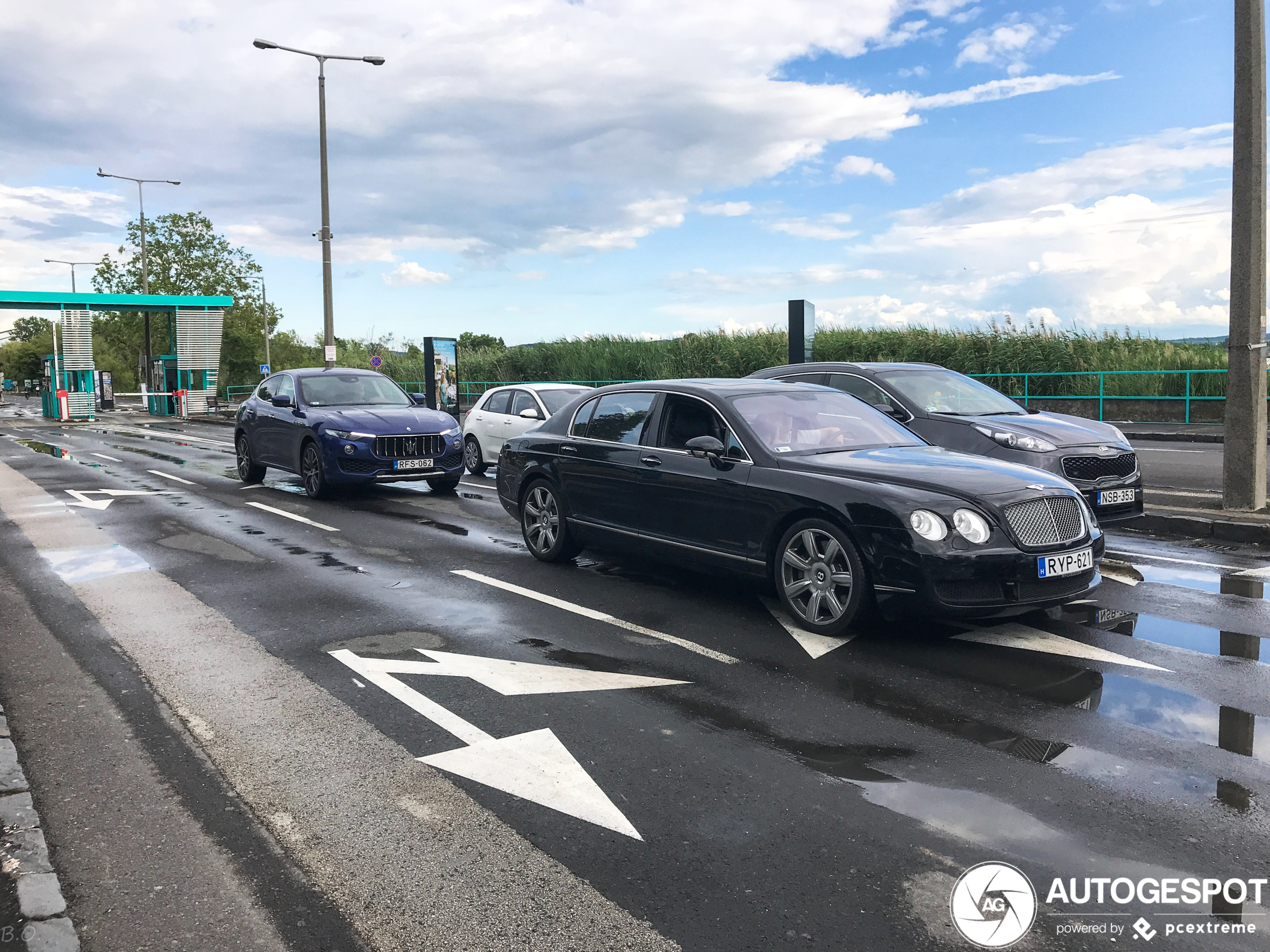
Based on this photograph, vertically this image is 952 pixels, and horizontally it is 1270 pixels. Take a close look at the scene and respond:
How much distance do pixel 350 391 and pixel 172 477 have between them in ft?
13.2

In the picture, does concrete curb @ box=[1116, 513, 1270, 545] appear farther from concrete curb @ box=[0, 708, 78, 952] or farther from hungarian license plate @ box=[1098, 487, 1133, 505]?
concrete curb @ box=[0, 708, 78, 952]

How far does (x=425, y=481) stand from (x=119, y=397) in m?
77.2

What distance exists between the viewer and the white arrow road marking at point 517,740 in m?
3.77

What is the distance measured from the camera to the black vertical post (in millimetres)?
17594

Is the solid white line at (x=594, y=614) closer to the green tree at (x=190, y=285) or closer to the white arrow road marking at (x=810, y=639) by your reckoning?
the white arrow road marking at (x=810, y=639)

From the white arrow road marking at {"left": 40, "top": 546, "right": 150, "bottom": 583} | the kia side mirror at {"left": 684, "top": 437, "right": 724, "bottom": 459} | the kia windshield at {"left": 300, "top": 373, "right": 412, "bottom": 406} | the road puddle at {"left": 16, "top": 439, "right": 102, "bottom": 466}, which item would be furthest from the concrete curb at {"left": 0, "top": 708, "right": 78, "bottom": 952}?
the road puddle at {"left": 16, "top": 439, "right": 102, "bottom": 466}

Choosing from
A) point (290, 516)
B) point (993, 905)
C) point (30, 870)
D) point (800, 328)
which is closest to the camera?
point (993, 905)

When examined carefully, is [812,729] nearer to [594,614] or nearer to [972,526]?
[972,526]

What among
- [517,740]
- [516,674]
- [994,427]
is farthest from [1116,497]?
[517,740]

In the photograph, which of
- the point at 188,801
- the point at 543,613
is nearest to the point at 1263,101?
the point at 543,613

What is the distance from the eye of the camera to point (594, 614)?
6.61m

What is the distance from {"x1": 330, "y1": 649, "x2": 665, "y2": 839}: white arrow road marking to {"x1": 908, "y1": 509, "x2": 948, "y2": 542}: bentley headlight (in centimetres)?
158

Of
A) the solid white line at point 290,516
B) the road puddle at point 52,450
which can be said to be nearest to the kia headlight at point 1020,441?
the solid white line at point 290,516

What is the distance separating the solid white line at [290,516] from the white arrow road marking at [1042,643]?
6794 mm
